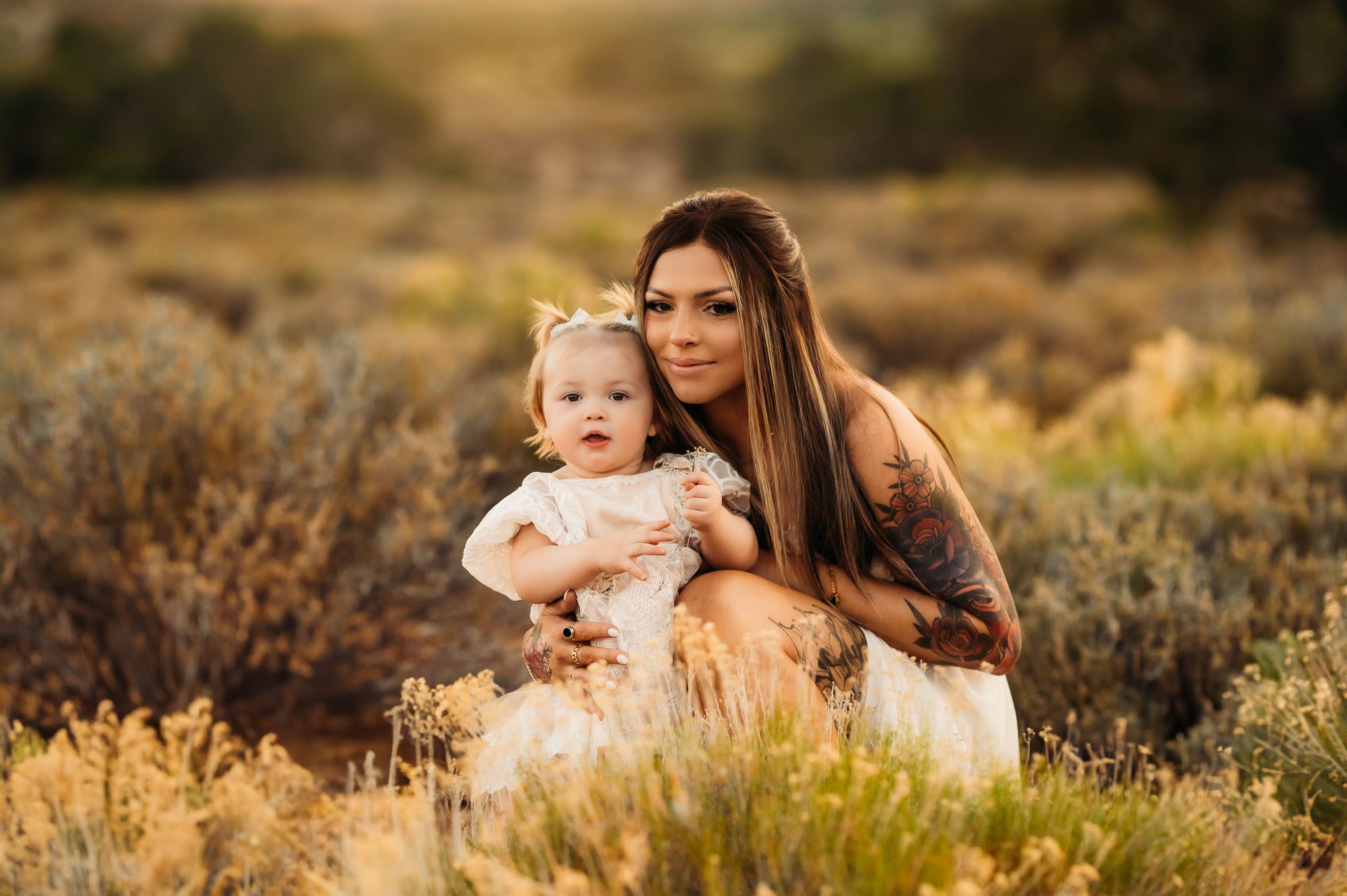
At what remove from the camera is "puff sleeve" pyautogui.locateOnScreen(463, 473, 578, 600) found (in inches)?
95.6

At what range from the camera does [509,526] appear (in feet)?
8.07

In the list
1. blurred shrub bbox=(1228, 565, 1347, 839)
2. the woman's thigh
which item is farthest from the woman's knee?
blurred shrub bbox=(1228, 565, 1347, 839)

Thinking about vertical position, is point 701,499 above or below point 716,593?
above

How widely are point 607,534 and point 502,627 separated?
5.49 feet

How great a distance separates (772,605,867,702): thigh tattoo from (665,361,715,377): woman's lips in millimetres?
606

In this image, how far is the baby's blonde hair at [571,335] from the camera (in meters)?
2.56

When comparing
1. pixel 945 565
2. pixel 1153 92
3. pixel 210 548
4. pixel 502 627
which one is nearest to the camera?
pixel 945 565

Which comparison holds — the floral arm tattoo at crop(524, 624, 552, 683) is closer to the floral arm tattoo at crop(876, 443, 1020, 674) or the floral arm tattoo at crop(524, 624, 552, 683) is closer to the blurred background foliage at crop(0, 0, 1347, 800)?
the floral arm tattoo at crop(876, 443, 1020, 674)

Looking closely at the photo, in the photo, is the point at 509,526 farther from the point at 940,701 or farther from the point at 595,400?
the point at 940,701

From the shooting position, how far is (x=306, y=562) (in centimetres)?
341

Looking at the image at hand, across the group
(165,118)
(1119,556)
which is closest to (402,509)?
(1119,556)

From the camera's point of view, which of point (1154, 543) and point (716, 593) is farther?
point (1154, 543)

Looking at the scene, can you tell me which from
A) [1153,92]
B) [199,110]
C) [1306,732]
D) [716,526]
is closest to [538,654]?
[716,526]

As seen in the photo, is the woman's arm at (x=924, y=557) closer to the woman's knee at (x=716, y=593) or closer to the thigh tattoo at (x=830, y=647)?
the thigh tattoo at (x=830, y=647)
